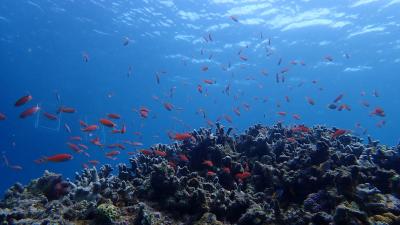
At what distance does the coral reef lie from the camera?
16.9 feet

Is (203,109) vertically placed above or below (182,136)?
above

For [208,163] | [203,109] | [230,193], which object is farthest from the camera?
[203,109]

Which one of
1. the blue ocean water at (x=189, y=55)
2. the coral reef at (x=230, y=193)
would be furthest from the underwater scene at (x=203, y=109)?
the blue ocean water at (x=189, y=55)

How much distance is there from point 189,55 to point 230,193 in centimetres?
3885

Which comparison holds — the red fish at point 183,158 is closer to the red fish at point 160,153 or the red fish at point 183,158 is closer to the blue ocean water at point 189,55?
the red fish at point 160,153

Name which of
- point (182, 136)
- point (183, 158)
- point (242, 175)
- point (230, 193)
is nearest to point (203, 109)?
point (182, 136)

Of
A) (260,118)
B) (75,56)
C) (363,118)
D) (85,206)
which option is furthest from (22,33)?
(363,118)

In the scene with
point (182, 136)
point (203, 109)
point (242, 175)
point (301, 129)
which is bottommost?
point (242, 175)

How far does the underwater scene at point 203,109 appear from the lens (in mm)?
5770

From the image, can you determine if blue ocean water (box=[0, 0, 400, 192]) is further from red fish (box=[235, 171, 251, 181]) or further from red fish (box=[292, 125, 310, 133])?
red fish (box=[235, 171, 251, 181])

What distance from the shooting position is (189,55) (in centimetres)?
4406

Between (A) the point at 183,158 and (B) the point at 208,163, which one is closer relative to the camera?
(B) the point at 208,163

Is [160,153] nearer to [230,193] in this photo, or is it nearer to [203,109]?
[230,193]

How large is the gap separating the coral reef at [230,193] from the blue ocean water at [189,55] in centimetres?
555
